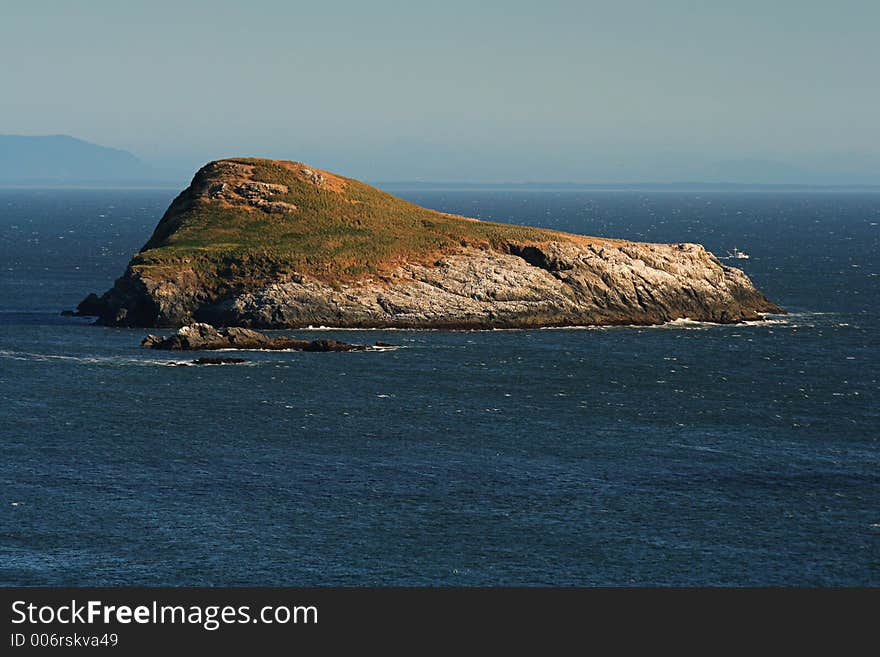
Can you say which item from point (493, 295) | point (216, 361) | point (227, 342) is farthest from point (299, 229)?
point (216, 361)

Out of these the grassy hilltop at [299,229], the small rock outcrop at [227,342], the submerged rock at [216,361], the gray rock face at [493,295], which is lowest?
the submerged rock at [216,361]

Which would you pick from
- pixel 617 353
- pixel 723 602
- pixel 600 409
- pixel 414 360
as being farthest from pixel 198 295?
pixel 723 602

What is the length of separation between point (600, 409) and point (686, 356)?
93.8ft

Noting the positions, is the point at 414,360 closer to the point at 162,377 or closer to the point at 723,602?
the point at 162,377

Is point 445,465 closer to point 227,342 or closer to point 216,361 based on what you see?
point 216,361

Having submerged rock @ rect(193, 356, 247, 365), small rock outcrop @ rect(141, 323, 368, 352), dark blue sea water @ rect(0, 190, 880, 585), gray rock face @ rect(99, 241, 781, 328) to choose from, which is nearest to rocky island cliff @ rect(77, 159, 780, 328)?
gray rock face @ rect(99, 241, 781, 328)

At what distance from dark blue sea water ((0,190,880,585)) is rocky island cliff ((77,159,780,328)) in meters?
15.3

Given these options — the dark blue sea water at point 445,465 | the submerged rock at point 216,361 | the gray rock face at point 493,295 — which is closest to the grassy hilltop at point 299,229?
the gray rock face at point 493,295

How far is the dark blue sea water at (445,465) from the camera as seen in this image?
61.7m

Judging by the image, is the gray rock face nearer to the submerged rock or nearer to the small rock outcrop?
the small rock outcrop

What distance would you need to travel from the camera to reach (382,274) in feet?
490

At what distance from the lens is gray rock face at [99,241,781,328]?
142500mm

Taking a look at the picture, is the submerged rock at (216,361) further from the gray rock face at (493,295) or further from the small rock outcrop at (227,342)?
the gray rock face at (493,295)

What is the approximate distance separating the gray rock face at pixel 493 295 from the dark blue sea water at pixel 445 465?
14.2m
